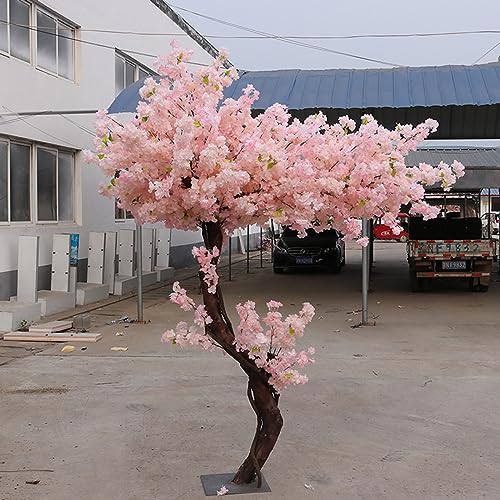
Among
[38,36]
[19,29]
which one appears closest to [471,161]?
[38,36]

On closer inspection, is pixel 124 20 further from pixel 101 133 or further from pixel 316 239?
pixel 101 133

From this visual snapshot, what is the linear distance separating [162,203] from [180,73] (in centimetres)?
75

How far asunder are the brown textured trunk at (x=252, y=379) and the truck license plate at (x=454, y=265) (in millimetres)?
11393

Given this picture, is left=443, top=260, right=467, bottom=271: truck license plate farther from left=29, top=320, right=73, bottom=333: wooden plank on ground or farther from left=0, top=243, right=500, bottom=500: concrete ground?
left=29, top=320, right=73, bottom=333: wooden plank on ground

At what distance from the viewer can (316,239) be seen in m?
21.7

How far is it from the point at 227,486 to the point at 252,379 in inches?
28.9

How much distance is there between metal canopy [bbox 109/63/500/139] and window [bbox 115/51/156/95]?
11.8ft

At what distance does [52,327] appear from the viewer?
1028 cm

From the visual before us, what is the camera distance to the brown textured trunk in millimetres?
4344

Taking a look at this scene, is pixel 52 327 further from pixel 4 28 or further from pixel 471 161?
pixel 471 161

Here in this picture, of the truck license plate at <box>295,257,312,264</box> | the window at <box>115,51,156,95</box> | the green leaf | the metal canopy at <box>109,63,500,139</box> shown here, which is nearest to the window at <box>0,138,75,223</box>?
the metal canopy at <box>109,63,500,139</box>

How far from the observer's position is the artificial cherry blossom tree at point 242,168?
382 centimetres

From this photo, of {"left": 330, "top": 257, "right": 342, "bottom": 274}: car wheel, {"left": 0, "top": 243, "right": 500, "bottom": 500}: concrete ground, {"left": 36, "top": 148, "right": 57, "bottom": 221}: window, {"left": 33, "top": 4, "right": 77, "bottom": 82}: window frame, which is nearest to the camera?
{"left": 0, "top": 243, "right": 500, "bottom": 500}: concrete ground

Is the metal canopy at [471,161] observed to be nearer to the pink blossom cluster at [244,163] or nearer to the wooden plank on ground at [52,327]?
the wooden plank on ground at [52,327]
